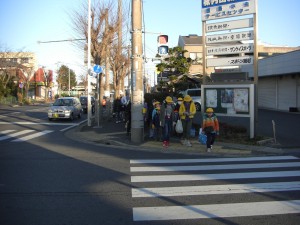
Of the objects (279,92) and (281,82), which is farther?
(279,92)

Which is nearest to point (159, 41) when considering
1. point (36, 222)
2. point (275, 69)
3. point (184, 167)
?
point (184, 167)

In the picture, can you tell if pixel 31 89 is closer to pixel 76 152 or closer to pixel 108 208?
pixel 76 152

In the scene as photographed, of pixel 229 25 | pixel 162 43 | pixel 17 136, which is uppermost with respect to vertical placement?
pixel 229 25

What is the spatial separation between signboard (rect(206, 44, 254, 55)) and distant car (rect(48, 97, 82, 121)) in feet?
39.7

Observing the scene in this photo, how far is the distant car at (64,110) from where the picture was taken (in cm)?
2414

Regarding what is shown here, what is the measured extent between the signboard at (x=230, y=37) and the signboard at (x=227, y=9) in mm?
782

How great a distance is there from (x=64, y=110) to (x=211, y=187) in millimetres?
18536

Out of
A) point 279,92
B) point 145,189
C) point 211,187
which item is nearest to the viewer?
point 145,189

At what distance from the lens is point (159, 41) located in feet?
47.5

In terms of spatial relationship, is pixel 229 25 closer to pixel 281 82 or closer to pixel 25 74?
pixel 281 82

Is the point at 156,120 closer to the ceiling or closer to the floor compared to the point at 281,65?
closer to the floor

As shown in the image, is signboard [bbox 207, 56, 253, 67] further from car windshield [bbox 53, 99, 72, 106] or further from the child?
car windshield [bbox 53, 99, 72, 106]

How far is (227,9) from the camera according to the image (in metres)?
15.1

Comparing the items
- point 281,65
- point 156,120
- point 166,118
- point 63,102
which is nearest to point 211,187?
point 166,118
